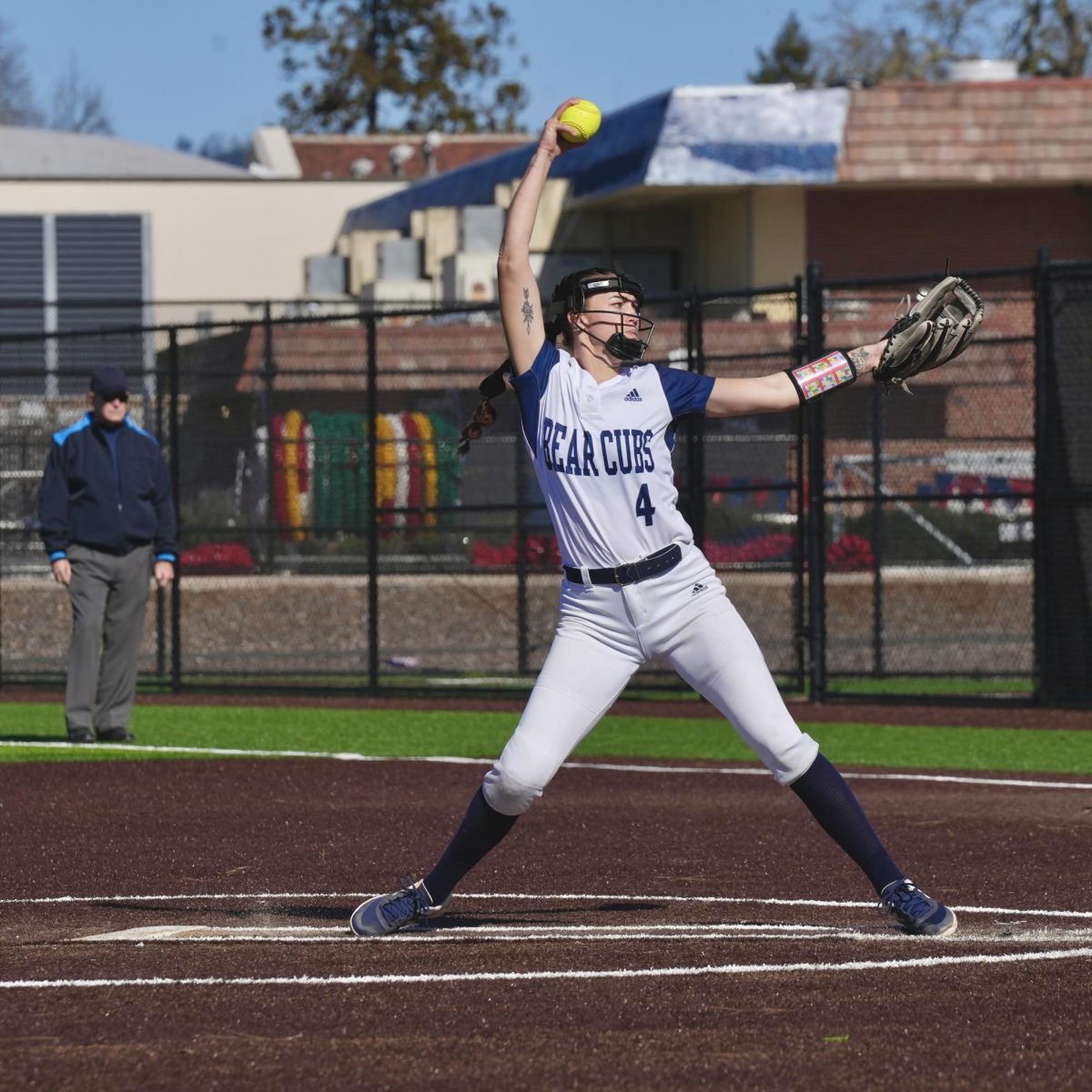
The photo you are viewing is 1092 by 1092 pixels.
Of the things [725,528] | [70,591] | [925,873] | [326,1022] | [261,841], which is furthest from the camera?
[725,528]

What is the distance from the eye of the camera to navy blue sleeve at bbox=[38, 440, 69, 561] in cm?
1259

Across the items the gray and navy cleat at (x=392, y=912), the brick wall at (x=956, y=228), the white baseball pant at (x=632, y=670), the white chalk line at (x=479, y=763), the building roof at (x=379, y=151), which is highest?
the building roof at (x=379, y=151)

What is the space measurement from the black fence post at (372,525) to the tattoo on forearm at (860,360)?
9657 millimetres

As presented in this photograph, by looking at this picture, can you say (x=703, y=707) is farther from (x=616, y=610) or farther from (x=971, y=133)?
(x=971, y=133)

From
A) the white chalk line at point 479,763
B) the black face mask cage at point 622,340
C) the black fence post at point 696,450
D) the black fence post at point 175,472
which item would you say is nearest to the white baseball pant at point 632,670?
the black face mask cage at point 622,340

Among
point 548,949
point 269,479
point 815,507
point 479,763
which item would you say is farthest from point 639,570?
point 269,479

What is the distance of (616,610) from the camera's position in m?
6.39

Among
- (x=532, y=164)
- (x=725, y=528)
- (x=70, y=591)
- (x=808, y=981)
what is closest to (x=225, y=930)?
(x=808, y=981)

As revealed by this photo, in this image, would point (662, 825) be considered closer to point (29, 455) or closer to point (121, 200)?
point (29, 455)

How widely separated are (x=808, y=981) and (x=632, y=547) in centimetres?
152

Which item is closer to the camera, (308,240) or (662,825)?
(662,825)

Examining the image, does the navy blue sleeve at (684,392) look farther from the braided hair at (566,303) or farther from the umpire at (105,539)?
the umpire at (105,539)

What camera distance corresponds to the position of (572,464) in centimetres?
642

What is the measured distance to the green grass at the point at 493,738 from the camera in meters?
12.4
